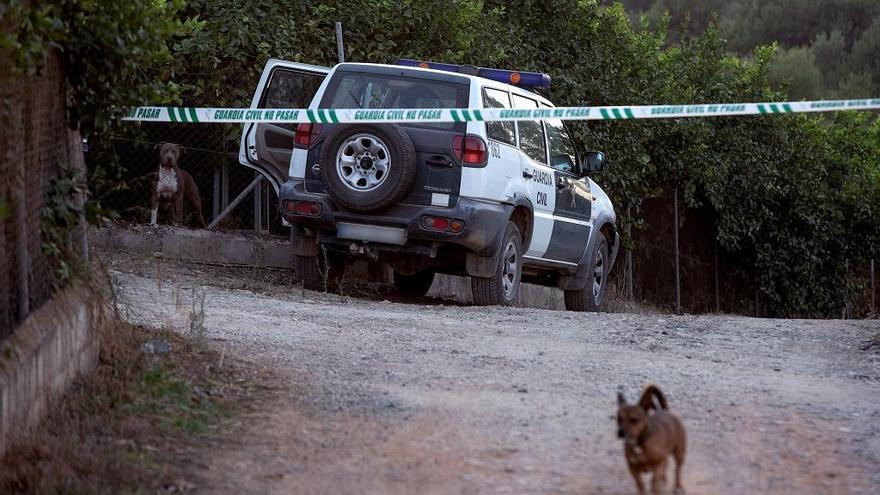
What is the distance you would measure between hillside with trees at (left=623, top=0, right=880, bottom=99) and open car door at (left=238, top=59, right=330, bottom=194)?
3124 centimetres

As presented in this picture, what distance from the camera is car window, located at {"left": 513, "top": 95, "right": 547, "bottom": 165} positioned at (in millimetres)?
12695

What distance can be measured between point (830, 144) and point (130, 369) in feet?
63.9

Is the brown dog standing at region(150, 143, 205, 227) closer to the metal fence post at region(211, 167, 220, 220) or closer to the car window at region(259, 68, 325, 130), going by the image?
the metal fence post at region(211, 167, 220, 220)

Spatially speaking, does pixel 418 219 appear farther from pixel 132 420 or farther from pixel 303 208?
pixel 132 420

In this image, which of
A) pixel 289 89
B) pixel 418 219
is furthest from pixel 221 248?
pixel 418 219

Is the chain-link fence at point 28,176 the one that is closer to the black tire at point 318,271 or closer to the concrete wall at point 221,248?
the black tire at point 318,271

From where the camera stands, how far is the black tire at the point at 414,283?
14.1 metres

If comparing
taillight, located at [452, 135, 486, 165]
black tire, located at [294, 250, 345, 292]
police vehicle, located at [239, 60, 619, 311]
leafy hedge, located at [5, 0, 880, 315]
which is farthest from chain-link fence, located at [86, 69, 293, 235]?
taillight, located at [452, 135, 486, 165]

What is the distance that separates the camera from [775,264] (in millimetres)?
23172

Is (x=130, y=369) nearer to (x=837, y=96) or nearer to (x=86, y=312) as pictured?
(x=86, y=312)

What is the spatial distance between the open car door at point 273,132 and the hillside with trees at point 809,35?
31.2 metres

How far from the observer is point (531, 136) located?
42.4 feet

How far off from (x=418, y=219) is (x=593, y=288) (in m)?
3.64

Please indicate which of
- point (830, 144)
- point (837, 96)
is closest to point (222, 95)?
point (830, 144)
